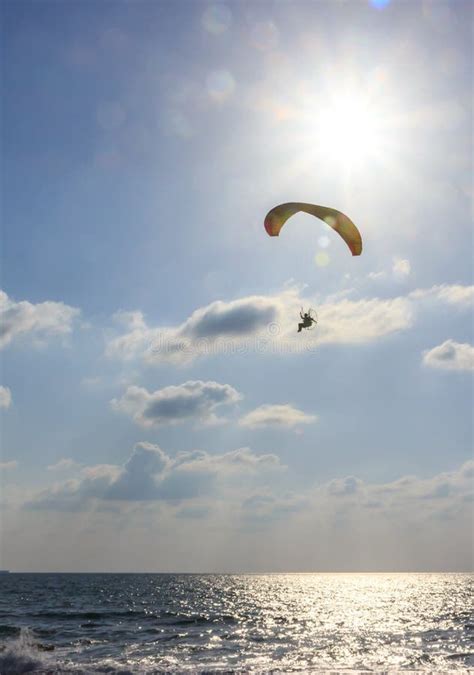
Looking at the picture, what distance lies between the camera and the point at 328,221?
88.8 ft

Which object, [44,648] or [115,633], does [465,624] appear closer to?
[115,633]

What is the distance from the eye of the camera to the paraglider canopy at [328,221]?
2652 centimetres

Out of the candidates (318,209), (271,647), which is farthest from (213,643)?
(318,209)

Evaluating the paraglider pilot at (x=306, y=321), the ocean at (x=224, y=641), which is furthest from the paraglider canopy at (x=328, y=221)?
the ocean at (x=224, y=641)

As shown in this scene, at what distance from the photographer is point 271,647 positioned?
34938mm

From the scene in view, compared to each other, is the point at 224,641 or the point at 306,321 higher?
the point at 306,321

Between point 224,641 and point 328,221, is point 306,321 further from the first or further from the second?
point 224,641

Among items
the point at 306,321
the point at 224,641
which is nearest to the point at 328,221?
the point at 306,321

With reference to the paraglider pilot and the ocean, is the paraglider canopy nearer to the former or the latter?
the paraglider pilot

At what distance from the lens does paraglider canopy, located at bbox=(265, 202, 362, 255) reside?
87.0 ft

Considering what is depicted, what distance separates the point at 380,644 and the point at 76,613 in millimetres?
27832

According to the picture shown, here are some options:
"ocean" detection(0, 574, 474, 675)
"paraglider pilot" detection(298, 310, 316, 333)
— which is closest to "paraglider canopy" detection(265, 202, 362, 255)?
"paraglider pilot" detection(298, 310, 316, 333)

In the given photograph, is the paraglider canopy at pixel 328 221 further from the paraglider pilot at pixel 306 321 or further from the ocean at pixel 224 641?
the ocean at pixel 224 641

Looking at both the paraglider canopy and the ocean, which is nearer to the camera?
the paraglider canopy
